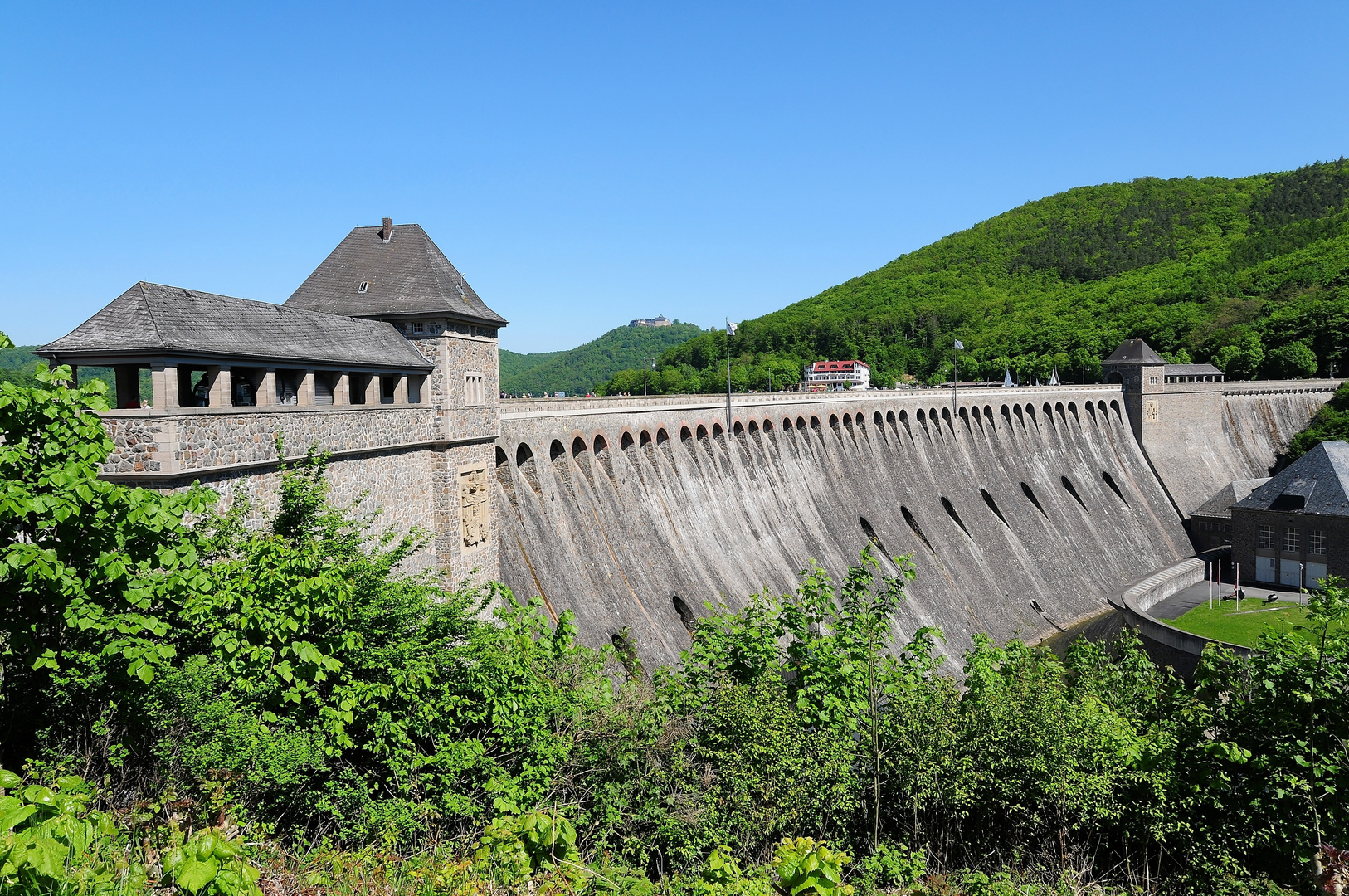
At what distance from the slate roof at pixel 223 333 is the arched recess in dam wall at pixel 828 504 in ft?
28.9

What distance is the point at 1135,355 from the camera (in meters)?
81.9

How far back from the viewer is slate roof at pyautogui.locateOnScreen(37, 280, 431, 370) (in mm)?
Result: 16453

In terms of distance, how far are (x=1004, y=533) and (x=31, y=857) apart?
61.1m

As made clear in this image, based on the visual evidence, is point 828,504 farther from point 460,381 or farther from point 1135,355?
point 1135,355

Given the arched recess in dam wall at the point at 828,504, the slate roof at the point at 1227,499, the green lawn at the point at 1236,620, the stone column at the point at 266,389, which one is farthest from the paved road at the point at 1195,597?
the stone column at the point at 266,389

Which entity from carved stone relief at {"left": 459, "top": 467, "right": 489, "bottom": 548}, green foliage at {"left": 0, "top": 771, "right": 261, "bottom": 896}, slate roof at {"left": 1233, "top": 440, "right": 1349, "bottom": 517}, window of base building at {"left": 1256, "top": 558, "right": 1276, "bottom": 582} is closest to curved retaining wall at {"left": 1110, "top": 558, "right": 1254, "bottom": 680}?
window of base building at {"left": 1256, "top": 558, "right": 1276, "bottom": 582}

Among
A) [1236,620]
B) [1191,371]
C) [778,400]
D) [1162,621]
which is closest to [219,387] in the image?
[778,400]

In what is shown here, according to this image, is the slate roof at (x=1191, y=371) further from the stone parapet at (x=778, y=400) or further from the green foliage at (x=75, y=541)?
the green foliage at (x=75, y=541)

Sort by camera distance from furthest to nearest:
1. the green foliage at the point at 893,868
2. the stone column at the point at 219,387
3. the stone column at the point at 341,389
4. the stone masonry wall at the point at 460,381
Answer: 1. the stone masonry wall at the point at 460,381
2. the stone column at the point at 341,389
3. the stone column at the point at 219,387
4. the green foliage at the point at 893,868

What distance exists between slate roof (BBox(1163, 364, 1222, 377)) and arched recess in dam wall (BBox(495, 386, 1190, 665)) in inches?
886

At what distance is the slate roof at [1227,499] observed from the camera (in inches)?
2689

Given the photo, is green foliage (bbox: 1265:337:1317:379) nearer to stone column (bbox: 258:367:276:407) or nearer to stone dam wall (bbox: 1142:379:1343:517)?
stone dam wall (bbox: 1142:379:1343:517)

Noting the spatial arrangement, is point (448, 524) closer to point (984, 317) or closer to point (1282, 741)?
point (1282, 741)

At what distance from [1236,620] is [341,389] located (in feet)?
172
